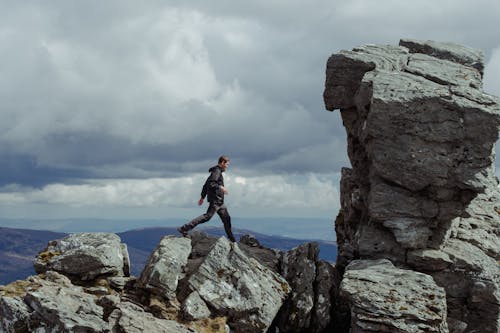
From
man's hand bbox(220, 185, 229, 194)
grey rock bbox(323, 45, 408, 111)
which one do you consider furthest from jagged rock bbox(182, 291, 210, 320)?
grey rock bbox(323, 45, 408, 111)

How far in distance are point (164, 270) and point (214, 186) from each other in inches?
252

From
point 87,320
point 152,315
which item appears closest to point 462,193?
point 152,315

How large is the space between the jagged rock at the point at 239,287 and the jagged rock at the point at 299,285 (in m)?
0.79

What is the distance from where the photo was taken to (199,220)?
33062mm

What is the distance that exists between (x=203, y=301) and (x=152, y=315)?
3014mm

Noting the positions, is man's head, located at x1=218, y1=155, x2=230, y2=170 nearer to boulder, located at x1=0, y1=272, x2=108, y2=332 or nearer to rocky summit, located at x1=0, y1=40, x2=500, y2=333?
rocky summit, located at x1=0, y1=40, x2=500, y2=333

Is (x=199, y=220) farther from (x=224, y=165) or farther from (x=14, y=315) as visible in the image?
(x=14, y=315)

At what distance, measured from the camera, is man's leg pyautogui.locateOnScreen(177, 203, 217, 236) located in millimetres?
32250

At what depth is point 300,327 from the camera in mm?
28516

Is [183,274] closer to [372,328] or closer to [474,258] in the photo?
[372,328]

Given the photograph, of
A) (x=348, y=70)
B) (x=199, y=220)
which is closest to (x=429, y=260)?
(x=348, y=70)

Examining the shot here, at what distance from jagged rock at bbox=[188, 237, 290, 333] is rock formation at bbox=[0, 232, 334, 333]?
0.18 ft

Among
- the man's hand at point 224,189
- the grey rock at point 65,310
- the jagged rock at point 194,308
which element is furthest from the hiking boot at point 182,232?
the grey rock at point 65,310

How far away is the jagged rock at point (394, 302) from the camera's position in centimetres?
2450
